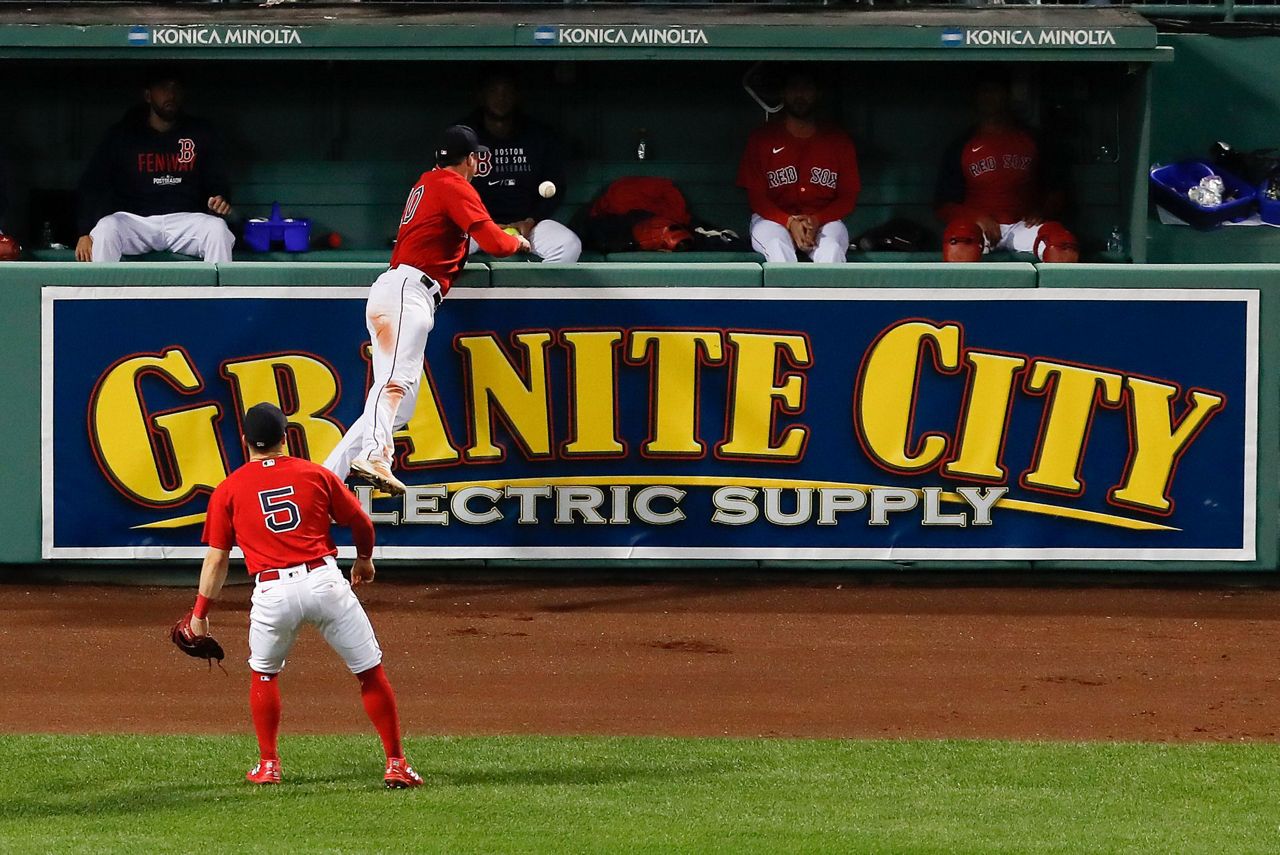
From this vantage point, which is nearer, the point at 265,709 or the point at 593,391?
the point at 265,709

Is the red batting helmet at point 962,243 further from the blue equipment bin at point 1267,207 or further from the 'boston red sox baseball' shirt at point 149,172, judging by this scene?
the 'boston red sox baseball' shirt at point 149,172

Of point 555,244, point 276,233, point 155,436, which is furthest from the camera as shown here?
point 276,233

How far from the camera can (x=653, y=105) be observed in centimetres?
1352

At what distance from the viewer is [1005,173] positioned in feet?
41.5

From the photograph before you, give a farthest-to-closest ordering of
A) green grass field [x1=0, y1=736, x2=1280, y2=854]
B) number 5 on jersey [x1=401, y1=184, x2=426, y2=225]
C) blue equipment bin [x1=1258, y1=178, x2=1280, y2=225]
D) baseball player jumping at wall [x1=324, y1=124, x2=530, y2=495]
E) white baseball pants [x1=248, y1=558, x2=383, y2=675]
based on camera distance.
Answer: blue equipment bin [x1=1258, y1=178, x2=1280, y2=225] < number 5 on jersey [x1=401, y1=184, x2=426, y2=225] < baseball player jumping at wall [x1=324, y1=124, x2=530, y2=495] < white baseball pants [x1=248, y1=558, x2=383, y2=675] < green grass field [x1=0, y1=736, x2=1280, y2=854]

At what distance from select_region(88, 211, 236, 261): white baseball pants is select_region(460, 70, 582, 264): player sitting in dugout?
62.9 inches

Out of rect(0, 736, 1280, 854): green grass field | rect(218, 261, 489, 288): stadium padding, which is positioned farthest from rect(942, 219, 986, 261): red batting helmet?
rect(0, 736, 1280, 854): green grass field

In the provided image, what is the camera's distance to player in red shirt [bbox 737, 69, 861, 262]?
12.5 m

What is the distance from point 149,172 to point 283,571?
641cm

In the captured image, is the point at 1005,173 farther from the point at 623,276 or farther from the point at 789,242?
the point at 623,276

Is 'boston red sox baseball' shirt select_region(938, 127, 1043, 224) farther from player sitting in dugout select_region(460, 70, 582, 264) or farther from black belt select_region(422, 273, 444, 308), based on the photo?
black belt select_region(422, 273, 444, 308)

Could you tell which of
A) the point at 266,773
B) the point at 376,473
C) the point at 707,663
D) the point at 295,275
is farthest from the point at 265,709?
the point at 295,275

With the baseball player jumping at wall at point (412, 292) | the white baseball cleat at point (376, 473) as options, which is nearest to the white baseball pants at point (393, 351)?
the baseball player jumping at wall at point (412, 292)

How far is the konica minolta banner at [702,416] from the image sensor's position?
10148 millimetres
